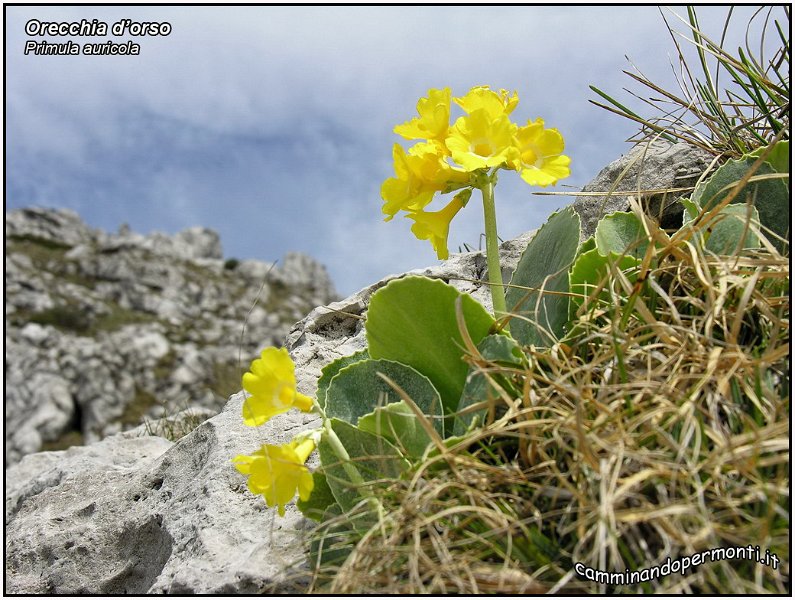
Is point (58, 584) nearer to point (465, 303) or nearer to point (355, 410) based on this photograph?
point (355, 410)

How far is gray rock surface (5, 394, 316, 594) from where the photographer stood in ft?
4.89

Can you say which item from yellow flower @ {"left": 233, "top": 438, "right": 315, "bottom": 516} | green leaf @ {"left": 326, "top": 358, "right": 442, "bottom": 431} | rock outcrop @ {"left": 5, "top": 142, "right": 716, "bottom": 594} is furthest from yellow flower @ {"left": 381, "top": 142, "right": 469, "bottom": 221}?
yellow flower @ {"left": 233, "top": 438, "right": 315, "bottom": 516}

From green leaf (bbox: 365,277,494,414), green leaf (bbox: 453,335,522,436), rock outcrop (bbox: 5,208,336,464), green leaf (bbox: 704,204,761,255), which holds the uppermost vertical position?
rock outcrop (bbox: 5,208,336,464)

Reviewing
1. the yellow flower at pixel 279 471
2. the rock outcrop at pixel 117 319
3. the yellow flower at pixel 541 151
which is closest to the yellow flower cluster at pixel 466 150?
the yellow flower at pixel 541 151

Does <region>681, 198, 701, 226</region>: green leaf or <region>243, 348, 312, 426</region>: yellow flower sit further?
<region>681, 198, 701, 226</region>: green leaf

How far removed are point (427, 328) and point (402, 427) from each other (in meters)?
0.24

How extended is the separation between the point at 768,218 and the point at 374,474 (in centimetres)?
107

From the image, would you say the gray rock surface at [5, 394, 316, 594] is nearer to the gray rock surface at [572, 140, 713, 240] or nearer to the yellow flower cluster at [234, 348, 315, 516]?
the yellow flower cluster at [234, 348, 315, 516]

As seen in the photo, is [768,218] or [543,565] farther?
[768,218]

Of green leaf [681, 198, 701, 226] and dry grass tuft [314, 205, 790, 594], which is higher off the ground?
green leaf [681, 198, 701, 226]

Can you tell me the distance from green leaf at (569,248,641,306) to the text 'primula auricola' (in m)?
0.17

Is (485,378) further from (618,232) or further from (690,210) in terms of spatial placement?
(690,210)

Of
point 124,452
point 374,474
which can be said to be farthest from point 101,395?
point 374,474

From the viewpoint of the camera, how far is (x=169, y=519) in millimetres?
1847
